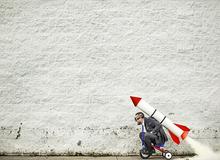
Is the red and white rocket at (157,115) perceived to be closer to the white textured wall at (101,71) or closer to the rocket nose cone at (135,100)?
the rocket nose cone at (135,100)

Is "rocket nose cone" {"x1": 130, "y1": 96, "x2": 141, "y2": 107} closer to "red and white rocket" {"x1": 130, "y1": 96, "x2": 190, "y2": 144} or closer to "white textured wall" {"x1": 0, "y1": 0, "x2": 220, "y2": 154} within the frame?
"red and white rocket" {"x1": 130, "y1": 96, "x2": 190, "y2": 144}

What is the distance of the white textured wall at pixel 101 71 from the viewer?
24.8 feet

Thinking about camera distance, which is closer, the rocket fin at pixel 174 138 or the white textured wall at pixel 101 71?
the rocket fin at pixel 174 138

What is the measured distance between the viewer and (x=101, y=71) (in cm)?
766

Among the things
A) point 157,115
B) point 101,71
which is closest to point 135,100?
point 157,115

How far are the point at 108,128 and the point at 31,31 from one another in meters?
3.09

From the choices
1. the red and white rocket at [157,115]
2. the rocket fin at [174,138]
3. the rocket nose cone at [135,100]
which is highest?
the rocket nose cone at [135,100]

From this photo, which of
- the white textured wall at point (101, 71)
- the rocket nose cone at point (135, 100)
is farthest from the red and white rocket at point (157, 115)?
the white textured wall at point (101, 71)

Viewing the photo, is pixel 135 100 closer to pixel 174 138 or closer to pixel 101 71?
pixel 101 71

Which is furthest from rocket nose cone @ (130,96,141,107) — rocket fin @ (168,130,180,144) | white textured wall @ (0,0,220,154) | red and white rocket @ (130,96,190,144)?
rocket fin @ (168,130,180,144)

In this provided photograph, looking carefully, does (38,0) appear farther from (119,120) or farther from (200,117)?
(200,117)

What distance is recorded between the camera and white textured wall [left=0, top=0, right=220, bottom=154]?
7562 mm

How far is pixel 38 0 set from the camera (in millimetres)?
7707

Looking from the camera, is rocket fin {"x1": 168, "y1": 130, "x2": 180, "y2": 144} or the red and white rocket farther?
rocket fin {"x1": 168, "y1": 130, "x2": 180, "y2": 144}
